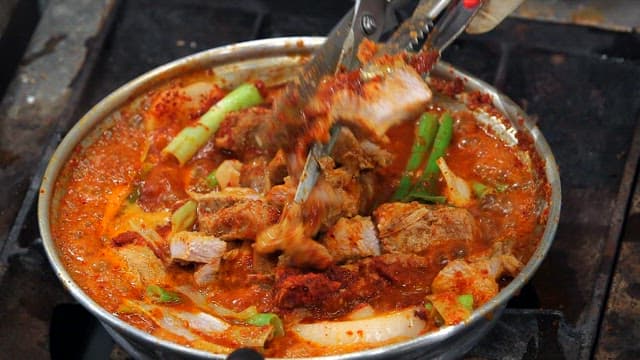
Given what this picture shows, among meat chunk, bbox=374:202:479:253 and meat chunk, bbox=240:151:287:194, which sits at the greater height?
meat chunk, bbox=374:202:479:253

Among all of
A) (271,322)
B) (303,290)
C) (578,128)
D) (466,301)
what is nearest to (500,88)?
(578,128)

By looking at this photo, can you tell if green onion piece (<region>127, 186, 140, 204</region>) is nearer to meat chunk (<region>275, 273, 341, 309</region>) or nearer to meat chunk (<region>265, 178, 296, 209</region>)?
meat chunk (<region>265, 178, 296, 209</region>)

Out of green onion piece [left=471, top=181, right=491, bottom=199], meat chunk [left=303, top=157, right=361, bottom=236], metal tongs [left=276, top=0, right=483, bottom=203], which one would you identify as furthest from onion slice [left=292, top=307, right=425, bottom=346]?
green onion piece [left=471, top=181, right=491, bottom=199]

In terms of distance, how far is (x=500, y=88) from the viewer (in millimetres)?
3812

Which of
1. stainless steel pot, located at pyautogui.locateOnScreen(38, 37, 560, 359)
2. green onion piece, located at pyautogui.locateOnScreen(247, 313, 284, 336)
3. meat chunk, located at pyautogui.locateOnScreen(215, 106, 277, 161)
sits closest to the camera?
stainless steel pot, located at pyautogui.locateOnScreen(38, 37, 560, 359)

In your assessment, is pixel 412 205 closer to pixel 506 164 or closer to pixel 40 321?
pixel 506 164

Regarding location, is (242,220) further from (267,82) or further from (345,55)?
(267,82)

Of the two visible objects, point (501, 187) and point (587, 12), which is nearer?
point (501, 187)

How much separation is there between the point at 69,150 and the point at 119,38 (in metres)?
1.21

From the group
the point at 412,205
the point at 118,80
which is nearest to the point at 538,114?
the point at 412,205

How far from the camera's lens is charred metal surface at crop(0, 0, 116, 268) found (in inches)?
143

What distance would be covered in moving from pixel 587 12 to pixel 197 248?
2559 millimetres

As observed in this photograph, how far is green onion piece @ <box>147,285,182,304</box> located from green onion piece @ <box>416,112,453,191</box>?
0.95 m

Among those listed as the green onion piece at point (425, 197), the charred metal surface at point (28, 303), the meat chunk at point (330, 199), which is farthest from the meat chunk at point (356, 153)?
the charred metal surface at point (28, 303)
